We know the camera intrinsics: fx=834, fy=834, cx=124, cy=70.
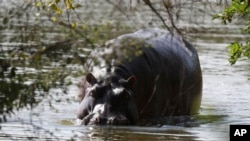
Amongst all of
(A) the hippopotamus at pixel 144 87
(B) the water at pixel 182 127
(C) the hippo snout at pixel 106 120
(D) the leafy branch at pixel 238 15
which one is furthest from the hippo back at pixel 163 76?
(D) the leafy branch at pixel 238 15

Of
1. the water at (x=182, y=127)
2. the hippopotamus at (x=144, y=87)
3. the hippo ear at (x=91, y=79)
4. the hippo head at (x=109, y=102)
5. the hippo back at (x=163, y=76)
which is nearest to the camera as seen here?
the water at (x=182, y=127)

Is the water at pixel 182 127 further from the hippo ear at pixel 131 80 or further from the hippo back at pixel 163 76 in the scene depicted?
the hippo ear at pixel 131 80

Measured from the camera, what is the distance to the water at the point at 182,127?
26.8 ft

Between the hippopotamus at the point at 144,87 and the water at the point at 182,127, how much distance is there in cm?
19

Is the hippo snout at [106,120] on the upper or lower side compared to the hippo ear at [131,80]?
lower

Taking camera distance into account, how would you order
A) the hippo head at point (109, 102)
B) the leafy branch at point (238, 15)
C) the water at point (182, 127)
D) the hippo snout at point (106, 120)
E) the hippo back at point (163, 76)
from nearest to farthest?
the leafy branch at point (238, 15) < the water at point (182, 127) < the hippo snout at point (106, 120) < the hippo head at point (109, 102) < the hippo back at point (163, 76)

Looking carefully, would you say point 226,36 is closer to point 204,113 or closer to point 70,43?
point 204,113

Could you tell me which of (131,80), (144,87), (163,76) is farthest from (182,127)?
(163,76)

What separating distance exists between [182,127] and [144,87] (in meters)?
0.69

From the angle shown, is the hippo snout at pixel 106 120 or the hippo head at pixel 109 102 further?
the hippo head at pixel 109 102

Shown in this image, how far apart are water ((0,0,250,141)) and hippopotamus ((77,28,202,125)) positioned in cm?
19

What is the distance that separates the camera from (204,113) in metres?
11.0

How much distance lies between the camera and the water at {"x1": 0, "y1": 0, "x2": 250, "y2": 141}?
26.8 ft

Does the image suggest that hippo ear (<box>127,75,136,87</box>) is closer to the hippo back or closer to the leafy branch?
the hippo back
